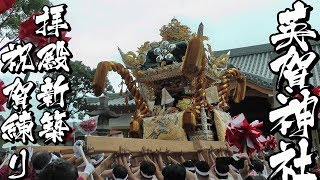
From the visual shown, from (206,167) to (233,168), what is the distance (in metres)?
0.74

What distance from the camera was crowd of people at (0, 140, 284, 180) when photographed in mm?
1943

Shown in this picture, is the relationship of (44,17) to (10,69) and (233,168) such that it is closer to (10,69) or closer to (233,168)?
(10,69)

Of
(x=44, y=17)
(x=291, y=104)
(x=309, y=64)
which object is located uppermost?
(x=44, y=17)

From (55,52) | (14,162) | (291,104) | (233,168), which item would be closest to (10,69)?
(55,52)

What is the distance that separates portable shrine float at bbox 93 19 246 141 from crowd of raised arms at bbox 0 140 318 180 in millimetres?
2329

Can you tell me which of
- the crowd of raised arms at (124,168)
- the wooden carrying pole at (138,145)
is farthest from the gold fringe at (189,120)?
the crowd of raised arms at (124,168)

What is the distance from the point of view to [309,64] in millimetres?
3285

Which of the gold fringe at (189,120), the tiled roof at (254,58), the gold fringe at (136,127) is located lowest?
the gold fringe at (136,127)

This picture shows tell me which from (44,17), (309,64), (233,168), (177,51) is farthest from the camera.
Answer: (177,51)

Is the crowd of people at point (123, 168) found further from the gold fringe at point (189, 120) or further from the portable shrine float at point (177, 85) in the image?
the portable shrine float at point (177, 85)

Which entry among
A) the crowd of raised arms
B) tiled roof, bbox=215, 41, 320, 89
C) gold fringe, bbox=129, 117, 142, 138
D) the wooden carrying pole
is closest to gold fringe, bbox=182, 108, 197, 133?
the wooden carrying pole

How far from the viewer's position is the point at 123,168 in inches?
123

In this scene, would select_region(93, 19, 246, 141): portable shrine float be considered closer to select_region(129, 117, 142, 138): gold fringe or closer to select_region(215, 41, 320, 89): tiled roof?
select_region(129, 117, 142, 138): gold fringe

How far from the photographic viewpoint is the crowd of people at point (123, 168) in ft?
6.38
